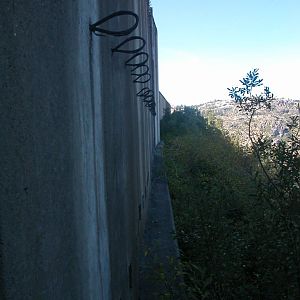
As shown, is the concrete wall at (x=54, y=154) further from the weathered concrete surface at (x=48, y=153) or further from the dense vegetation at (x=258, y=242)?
the dense vegetation at (x=258, y=242)

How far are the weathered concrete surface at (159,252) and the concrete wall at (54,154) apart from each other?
1.15m

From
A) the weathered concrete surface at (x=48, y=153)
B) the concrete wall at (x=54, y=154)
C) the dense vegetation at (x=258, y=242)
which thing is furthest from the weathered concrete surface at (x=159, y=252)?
the weathered concrete surface at (x=48, y=153)

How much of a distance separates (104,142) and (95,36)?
21.5 inches

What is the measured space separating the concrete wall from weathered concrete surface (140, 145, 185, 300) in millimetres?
1153

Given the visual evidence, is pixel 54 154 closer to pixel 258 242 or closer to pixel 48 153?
pixel 48 153

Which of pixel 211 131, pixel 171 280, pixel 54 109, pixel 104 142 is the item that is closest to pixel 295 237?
pixel 171 280

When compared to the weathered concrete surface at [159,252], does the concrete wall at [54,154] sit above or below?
above

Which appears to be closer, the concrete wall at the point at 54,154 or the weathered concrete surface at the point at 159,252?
the concrete wall at the point at 54,154

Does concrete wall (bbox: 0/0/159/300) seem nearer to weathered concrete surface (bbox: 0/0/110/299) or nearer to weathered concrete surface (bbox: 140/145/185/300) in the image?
weathered concrete surface (bbox: 0/0/110/299)

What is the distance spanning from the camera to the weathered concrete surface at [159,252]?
3164mm

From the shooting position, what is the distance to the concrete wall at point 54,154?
0.82 metres

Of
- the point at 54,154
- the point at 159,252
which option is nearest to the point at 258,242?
the point at 159,252

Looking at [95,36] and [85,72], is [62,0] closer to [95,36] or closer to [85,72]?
[85,72]

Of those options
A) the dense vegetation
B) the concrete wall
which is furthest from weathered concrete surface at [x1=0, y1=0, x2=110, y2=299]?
the dense vegetation
